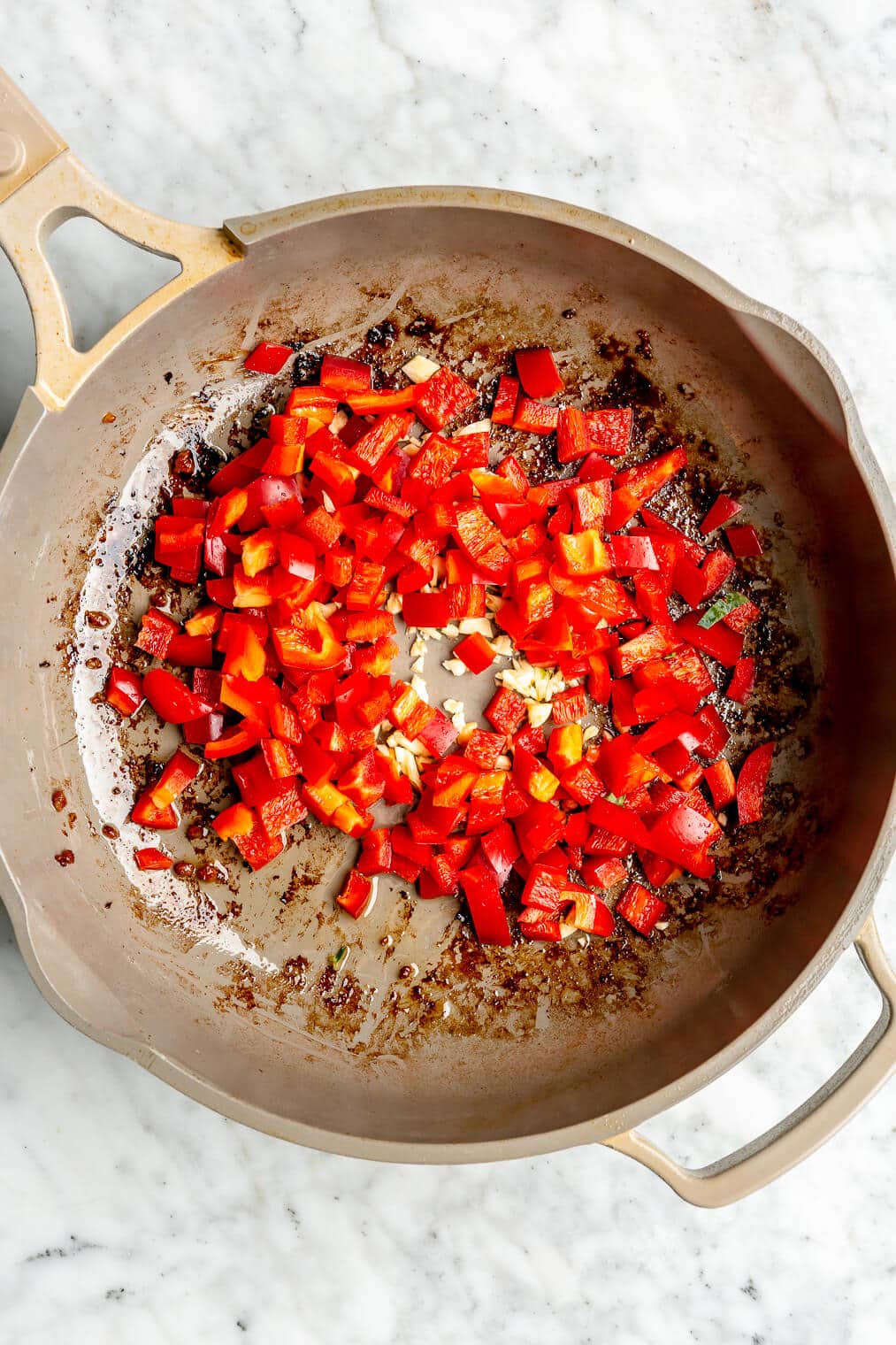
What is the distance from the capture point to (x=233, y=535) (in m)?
1.75

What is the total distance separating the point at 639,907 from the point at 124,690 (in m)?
1.02

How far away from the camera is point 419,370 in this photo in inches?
71.6

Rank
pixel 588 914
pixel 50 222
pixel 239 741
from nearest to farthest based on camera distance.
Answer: pixel 50 222
pixel 239 741
pixel 588 914

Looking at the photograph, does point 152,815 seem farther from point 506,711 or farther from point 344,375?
point 344,375

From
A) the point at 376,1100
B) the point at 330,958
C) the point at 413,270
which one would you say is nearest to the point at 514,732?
the point at 330,958

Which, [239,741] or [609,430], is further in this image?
[609,430]

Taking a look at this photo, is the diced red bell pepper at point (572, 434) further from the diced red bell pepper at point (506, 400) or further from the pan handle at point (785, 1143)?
the pan handle at point (785, 1143)

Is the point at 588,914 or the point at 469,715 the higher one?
the point at 469,715

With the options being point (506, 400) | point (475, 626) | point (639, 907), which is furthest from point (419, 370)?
point (639, 907)

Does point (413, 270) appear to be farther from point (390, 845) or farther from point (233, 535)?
point (390, 845)

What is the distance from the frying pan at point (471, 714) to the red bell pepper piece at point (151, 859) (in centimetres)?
3

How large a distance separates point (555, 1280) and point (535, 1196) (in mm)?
168

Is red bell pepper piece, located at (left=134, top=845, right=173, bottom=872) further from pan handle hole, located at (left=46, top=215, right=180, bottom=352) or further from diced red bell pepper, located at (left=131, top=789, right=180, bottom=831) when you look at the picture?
pan handle hole, located at (left=46, top=215, right=180, bottom=352)

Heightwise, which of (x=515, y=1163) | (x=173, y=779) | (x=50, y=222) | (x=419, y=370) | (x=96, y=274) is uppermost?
(x=50, y=222)
